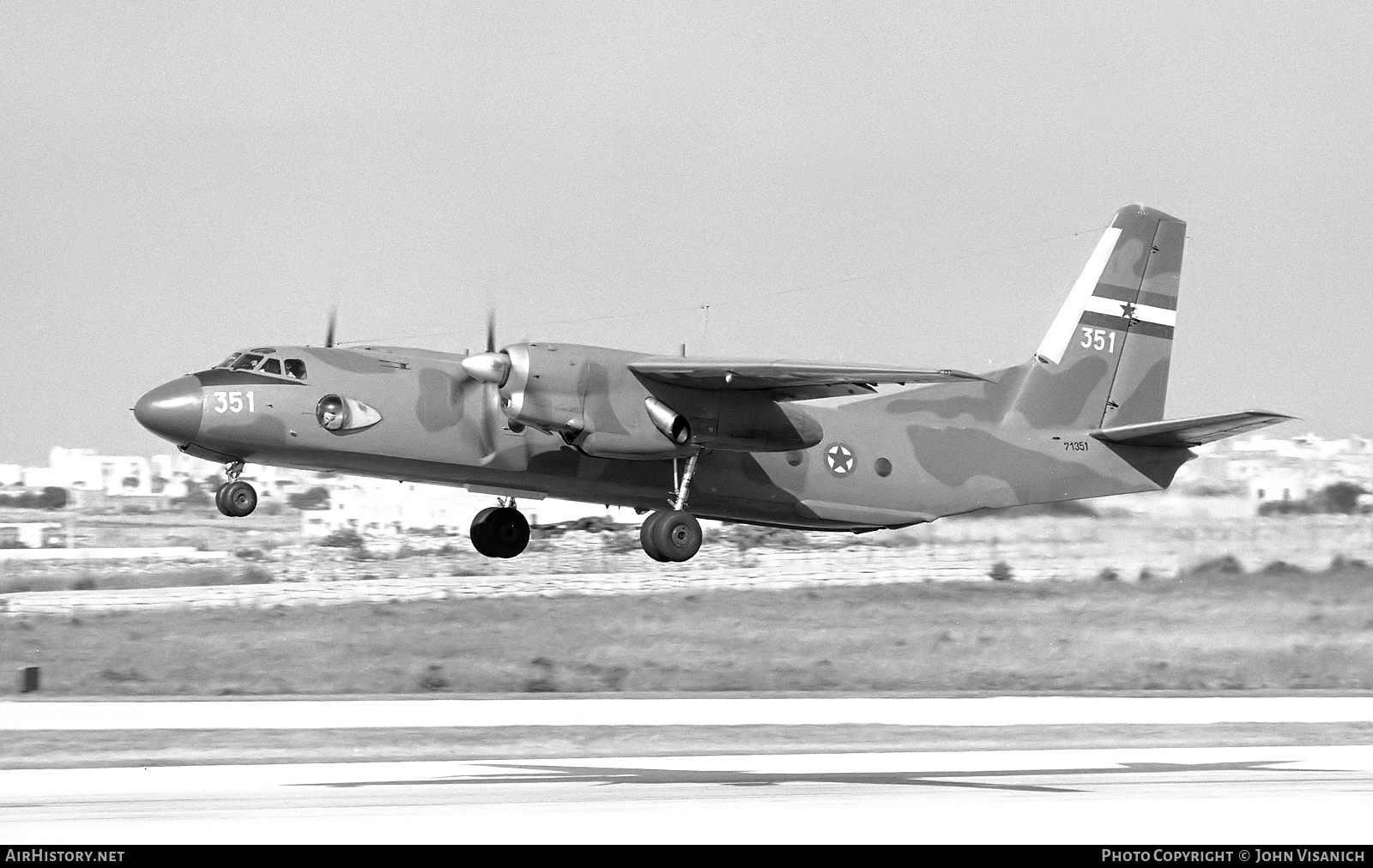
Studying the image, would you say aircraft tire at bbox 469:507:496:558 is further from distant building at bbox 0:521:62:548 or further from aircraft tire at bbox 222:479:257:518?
distant building at bbox 0:521:62:548

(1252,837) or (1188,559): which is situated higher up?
(1188,559)

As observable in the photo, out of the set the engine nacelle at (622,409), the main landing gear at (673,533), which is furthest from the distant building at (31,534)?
the engine nacelle at (622,409)

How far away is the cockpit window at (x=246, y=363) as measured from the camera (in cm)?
2456

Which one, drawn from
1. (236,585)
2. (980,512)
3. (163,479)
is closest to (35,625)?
(236,585)

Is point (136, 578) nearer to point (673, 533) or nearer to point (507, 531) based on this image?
point (507, 531)

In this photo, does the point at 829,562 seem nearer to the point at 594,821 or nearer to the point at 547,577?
the point at 547,577

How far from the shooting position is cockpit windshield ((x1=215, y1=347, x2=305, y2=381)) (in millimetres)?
24562

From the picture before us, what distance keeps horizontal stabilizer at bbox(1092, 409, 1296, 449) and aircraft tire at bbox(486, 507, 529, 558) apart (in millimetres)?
10475

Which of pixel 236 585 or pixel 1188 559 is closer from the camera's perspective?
pixel 1188 559

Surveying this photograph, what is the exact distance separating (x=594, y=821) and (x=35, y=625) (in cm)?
2809

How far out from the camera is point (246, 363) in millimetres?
24641

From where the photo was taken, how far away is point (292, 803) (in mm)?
21016

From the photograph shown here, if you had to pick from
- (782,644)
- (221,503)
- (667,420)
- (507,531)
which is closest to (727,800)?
(667,420)

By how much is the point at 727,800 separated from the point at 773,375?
660 centimetres
